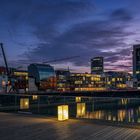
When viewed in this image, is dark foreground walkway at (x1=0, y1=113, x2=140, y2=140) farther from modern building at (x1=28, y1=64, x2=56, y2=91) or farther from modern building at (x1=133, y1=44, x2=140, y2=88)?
modern building at (x1=133, y1=44, x2=140, y2=88)

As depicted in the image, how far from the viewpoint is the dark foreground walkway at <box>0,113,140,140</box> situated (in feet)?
36.7

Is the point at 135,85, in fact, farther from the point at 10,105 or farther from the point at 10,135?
the point at 10,135

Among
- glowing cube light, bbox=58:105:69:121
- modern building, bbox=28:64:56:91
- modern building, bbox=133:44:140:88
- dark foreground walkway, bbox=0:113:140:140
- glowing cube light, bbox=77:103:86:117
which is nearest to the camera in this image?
dark foreground walkway, bbox=0:113:140:140

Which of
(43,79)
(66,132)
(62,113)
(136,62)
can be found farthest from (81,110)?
(43,79)

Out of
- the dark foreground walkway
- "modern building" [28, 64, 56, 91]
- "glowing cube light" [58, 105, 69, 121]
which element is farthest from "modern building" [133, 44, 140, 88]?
the dark foreground walkway

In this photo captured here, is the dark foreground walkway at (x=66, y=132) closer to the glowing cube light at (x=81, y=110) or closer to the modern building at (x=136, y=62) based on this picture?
the glowing cube light at (x=81, y=110)

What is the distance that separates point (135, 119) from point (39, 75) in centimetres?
17973

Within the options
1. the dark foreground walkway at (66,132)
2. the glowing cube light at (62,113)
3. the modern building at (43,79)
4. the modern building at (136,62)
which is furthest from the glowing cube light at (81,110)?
the modern building at (136,62)

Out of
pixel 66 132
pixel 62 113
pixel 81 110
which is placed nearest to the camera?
pixel 66 132

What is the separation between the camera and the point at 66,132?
40.5 ft

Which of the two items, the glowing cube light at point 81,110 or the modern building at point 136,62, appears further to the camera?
the modern building at point 136,62

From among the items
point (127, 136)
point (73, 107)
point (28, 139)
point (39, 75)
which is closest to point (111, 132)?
point (127, 136)

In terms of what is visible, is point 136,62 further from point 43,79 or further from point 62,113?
point 62,113

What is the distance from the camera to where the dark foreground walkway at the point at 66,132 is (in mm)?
11180
